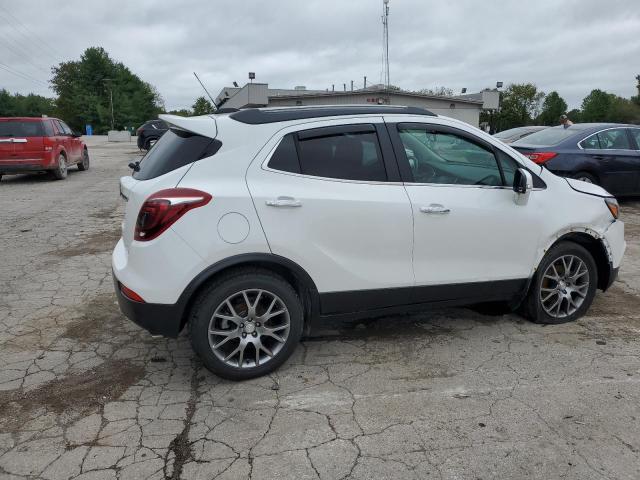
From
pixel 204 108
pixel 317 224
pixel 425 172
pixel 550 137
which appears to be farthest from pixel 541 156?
pixel 204 108

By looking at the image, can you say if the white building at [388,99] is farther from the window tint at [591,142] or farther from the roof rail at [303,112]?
the roof rail at [303,112]

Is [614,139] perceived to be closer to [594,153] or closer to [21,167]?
[594,153]

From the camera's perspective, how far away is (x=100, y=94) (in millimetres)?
84312

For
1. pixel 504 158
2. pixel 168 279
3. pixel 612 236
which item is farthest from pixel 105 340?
pixel 612 236

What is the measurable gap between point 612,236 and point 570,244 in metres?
0.45

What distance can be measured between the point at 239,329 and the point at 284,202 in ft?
2.90

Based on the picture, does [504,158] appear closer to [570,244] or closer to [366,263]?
[570,244]

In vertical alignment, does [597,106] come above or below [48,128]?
above

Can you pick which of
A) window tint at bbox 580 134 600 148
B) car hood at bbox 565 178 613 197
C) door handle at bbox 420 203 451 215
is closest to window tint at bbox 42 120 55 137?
window tint at bbox 580 134 600 148

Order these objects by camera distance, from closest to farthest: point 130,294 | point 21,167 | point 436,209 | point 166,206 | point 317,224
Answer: point 166,206 < point 130,294 < point 317,224 < point 436,209 < point 21,167

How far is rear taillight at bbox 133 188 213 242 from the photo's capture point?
10.5 feet

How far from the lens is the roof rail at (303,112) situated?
11.6ft

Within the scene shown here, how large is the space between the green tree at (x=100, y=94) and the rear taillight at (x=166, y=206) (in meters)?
81.3

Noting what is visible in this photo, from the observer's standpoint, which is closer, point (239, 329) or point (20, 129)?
point (239, 329)
